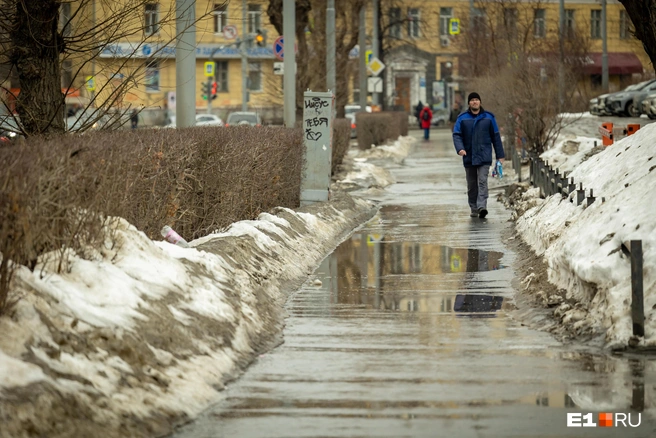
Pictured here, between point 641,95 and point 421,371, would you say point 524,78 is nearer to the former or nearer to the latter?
point 641,95

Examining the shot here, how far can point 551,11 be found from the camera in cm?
7556

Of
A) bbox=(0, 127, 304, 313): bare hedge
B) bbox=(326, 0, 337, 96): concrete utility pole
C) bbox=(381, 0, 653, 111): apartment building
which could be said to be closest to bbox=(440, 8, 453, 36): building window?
bbox=(381, 0, 653, 111): apartment building

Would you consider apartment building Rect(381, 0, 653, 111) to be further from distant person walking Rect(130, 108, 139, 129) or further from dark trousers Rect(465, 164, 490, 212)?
dark trousers Rect(465, 164, 490, 212)

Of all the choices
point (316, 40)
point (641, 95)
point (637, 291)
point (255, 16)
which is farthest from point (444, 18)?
point (637, 291)

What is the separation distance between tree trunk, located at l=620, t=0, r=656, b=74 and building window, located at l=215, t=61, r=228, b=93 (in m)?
67.6

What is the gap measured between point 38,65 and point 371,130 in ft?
100

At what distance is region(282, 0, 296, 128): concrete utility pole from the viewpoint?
21.7 m

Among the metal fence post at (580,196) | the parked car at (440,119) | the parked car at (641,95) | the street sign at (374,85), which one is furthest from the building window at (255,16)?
the metal fence post at (580,196)

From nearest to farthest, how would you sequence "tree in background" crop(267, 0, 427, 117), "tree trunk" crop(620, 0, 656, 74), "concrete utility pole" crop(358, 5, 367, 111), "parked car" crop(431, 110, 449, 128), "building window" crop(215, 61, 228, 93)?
1. "tree trunk" crop(620, 0, 656, 74)
2. "tree in background" crop(267, 0, 427, 117)
3. "concrete utility pole" crop(358, 5, 367, 111)
4. "parked car" crop(431, 110, 449, 128)
5. "building window" crop(215, 61, 228, 93)

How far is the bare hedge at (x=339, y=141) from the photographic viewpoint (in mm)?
27125

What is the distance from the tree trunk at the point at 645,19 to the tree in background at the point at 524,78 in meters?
13.9

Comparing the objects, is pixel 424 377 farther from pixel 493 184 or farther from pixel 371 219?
pixel 493 184

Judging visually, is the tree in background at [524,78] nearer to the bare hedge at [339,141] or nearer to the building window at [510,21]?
the building window at [510,21]

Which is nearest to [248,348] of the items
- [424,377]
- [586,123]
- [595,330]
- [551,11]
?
[424,377]
